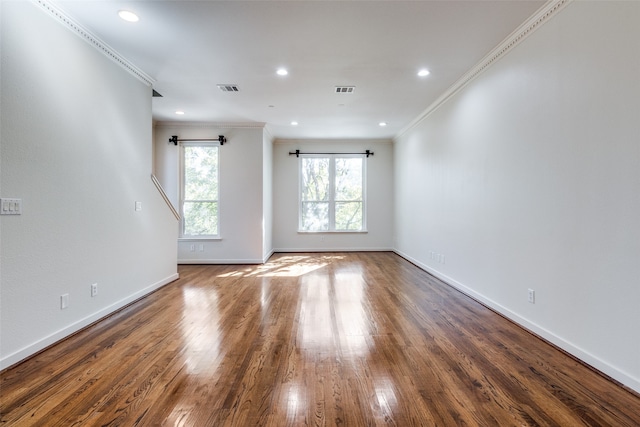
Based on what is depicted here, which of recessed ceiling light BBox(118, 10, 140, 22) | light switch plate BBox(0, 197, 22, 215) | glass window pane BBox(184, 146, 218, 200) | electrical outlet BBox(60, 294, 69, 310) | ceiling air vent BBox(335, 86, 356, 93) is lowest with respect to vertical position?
electrical outlet BBox(60, 294, 69, 310)

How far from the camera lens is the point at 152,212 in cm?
368

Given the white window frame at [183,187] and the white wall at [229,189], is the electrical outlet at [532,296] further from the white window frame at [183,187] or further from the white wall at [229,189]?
the white window frame at [183,187]

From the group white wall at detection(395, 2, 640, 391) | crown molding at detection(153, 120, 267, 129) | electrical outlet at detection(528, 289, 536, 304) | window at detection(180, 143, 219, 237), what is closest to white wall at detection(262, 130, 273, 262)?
crown molding at detection(153, 120, 267, 129)

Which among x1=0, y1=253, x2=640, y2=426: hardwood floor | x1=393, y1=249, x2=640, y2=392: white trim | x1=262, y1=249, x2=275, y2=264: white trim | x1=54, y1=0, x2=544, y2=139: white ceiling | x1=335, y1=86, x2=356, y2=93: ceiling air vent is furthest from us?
x1=262, y1=249, x2=275, y2=264: white trim

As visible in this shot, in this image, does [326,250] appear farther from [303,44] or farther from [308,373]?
[308,373]

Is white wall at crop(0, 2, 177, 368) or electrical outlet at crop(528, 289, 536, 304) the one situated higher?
white wall at crop(0, 2, 177, 368)

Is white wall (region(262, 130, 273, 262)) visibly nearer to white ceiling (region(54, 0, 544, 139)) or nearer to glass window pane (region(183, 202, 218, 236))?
glass window pane (region(183, 202, 218, 236))

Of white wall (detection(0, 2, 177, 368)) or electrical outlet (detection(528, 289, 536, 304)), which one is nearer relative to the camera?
white wall (detection(0, 2, 177, 368))

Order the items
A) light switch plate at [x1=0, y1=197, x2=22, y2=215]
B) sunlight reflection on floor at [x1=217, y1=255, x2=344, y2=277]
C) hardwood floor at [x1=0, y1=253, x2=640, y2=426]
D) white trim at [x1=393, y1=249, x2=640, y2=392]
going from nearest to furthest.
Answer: hardwood floor at [x1=0, y1=253, x2=640, y2=426] < white trim at [x1=393, y1=249, x2=640, y2=392] < light switch plate at [x1=0, y1=197, x2=22, y2=215] < sunlight reflection on floor at [x1=217, y1=255, x2=344, y2=277]

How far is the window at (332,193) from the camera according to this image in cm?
710

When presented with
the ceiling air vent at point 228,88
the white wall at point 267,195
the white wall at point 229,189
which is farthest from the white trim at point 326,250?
the ceiling air vent at point 228,88

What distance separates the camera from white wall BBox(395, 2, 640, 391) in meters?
1.73

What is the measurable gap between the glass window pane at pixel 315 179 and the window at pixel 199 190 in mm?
2201

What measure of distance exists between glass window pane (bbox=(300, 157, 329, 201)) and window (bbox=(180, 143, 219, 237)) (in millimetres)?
2201
